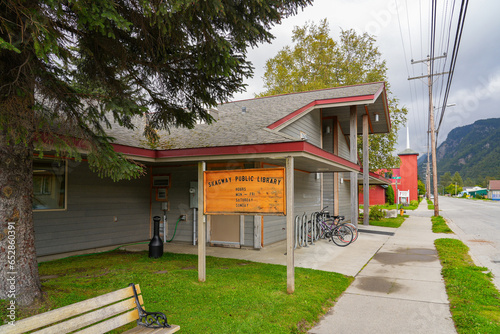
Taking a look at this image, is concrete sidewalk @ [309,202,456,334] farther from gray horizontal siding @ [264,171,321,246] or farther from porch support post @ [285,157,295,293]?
gray horizontal siding @ [264,171,321,246]

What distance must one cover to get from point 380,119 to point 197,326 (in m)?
15.6

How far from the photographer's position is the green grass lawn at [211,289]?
4.27 meters

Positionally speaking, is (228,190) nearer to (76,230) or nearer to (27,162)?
(27,162)

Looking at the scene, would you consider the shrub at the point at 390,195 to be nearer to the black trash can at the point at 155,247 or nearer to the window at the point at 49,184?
the black trash can at the point at 155,247

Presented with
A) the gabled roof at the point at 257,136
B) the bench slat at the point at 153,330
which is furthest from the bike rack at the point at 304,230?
the bench slat at the point at 153,330

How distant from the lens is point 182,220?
34.7 ft

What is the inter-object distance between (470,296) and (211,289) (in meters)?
4.08

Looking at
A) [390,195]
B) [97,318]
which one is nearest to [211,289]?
[97,318]

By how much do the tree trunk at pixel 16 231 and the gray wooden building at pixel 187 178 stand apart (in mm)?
2975

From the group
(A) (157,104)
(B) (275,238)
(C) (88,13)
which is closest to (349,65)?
(B) (275,238)

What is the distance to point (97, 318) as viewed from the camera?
3037mm

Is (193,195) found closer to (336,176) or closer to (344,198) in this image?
(336,176)

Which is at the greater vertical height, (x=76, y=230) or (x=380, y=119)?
(x=380, y=119)

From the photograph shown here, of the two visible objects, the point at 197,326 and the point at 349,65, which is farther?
the point at 349,65
